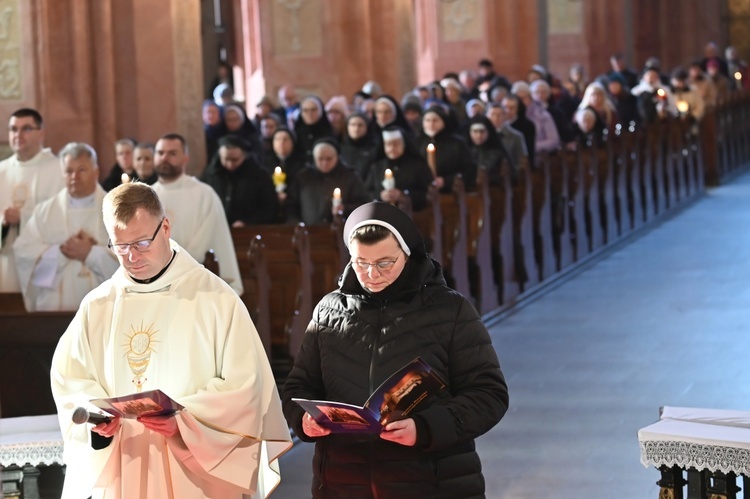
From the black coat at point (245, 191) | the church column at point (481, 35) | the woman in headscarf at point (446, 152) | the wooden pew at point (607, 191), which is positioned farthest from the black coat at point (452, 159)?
the church column at point (481, 35)

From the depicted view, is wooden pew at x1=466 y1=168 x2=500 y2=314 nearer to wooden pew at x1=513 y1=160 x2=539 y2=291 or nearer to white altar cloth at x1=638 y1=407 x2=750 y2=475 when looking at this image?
wooden pew at x1=513 y1=160 x2=539 y2=291

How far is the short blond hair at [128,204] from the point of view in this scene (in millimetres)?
3877

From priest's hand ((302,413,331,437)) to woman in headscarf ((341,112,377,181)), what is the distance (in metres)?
8.34

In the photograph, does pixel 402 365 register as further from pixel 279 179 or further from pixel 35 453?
pixel 279 179

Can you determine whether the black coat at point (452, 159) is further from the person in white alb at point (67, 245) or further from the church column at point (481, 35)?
the church column at point (481, 35)

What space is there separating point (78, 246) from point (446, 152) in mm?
4903

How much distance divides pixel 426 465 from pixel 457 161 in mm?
8147

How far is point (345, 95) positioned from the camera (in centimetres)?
1622

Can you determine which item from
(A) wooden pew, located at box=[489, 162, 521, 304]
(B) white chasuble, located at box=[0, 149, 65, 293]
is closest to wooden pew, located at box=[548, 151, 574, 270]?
(A) wooden pew, located at box=[489, 162, 521, 304]

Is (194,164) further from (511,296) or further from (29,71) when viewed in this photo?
(511,296)

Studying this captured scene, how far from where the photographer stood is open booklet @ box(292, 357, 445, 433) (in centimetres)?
353

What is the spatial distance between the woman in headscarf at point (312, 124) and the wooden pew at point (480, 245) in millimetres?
2478

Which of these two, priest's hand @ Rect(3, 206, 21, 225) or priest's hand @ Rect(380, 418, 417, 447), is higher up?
priest's hand @ Rect(3, 206, 21, 225)

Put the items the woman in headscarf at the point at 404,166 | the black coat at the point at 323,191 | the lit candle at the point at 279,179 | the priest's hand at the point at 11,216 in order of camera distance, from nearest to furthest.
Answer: the priest's hand at the point at 11,216 < the black coat at the point at 323,191 < the woman in headscarf at the point at 404,166 < the lit candle at the point at 279,179
